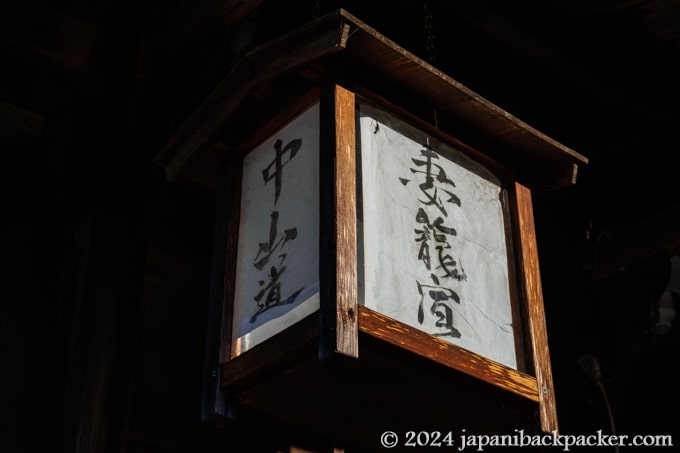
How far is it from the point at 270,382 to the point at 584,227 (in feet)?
9.25

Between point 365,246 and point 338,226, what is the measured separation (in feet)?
0.41

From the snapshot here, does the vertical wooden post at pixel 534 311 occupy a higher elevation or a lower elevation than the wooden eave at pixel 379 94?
lower

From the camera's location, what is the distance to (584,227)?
5.30 meters

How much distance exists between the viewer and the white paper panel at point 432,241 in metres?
2.95

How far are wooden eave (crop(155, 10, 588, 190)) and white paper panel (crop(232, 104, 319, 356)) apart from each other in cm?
19

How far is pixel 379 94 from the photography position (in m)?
3.30

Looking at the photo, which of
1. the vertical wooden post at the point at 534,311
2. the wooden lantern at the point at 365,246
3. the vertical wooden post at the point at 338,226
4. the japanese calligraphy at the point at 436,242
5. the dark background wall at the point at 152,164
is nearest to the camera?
the vertical wooden post at the point at 338,226

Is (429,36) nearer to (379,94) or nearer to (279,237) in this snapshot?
(379,94)

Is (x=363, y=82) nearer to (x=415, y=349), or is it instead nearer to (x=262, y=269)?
(x=262, y=269)

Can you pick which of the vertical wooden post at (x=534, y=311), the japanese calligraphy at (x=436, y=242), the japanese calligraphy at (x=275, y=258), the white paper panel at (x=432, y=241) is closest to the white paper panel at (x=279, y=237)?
the japanese calligraphy at (x=275, y=258)

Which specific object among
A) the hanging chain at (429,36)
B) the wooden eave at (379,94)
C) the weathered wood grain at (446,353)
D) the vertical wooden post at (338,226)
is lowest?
the weathered wood grain at (446,353)

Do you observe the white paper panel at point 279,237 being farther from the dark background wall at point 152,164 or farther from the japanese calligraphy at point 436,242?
the dark background wall at point 152,164

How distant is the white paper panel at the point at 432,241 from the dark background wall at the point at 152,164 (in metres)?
0.81

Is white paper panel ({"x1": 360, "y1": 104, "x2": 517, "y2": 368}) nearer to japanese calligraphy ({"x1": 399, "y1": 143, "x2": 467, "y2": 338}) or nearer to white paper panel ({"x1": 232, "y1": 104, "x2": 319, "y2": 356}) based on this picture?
japanese calligraphy ({"x1": 399, "y1": 143, "x2": 467, "y2": 338})
